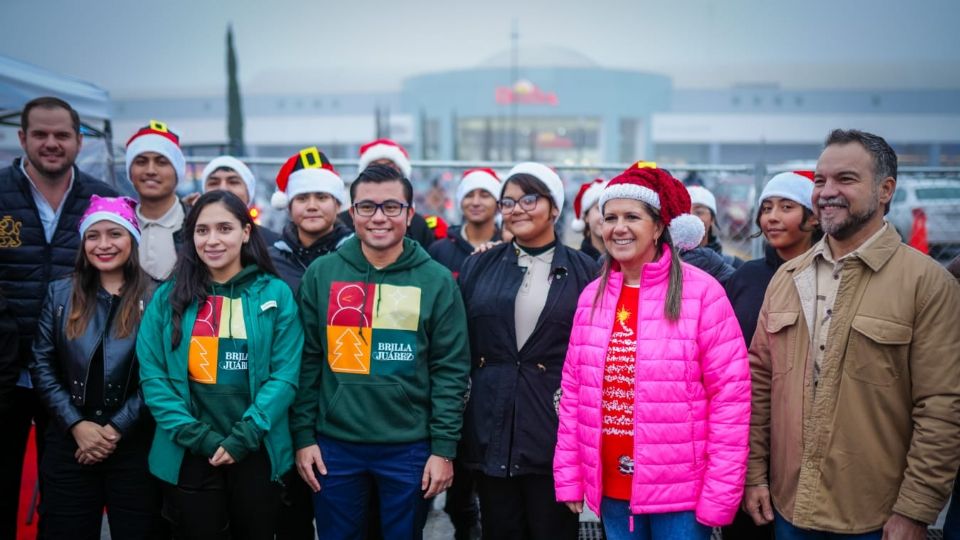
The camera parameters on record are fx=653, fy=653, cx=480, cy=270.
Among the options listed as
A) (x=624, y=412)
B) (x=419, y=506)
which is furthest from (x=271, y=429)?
(x=624, y=412)

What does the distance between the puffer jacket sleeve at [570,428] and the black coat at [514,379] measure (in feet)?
0.69

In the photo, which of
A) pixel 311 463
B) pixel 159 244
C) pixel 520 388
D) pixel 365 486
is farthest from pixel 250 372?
pixel 159 244

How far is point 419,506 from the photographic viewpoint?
3.01 meters

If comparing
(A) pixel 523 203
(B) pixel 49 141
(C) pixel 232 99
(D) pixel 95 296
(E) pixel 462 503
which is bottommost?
(E) pixel 462 503

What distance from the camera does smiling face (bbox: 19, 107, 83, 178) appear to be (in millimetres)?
3648

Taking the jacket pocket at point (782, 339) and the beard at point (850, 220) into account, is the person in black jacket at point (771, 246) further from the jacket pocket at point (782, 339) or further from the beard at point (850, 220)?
the beard at point (850, 220)

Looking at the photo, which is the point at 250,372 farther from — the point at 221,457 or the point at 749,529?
the point at 749,529

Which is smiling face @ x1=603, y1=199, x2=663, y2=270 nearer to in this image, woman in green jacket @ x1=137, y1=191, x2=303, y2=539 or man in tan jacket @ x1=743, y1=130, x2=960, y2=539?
man in tan jacket @ x1=743, y1=130, x2=960, y2=539

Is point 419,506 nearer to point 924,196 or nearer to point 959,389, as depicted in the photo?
point 959,389

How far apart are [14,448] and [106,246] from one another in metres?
1.35

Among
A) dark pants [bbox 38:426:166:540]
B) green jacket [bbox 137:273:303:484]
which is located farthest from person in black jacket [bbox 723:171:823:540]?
dark pants [bbox 38:426:166:540]

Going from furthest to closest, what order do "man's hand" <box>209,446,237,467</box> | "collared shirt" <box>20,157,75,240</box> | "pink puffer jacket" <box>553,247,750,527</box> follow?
"collared shirt" <box>20,157,75,240</box>, "man's hand" <box>209,446,237,467</box>, "pink puffer jacket" <box>553,247,750,527</box>

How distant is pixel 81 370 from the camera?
9.84ft

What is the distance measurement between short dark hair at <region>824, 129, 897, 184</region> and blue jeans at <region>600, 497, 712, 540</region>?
145 centimetres
